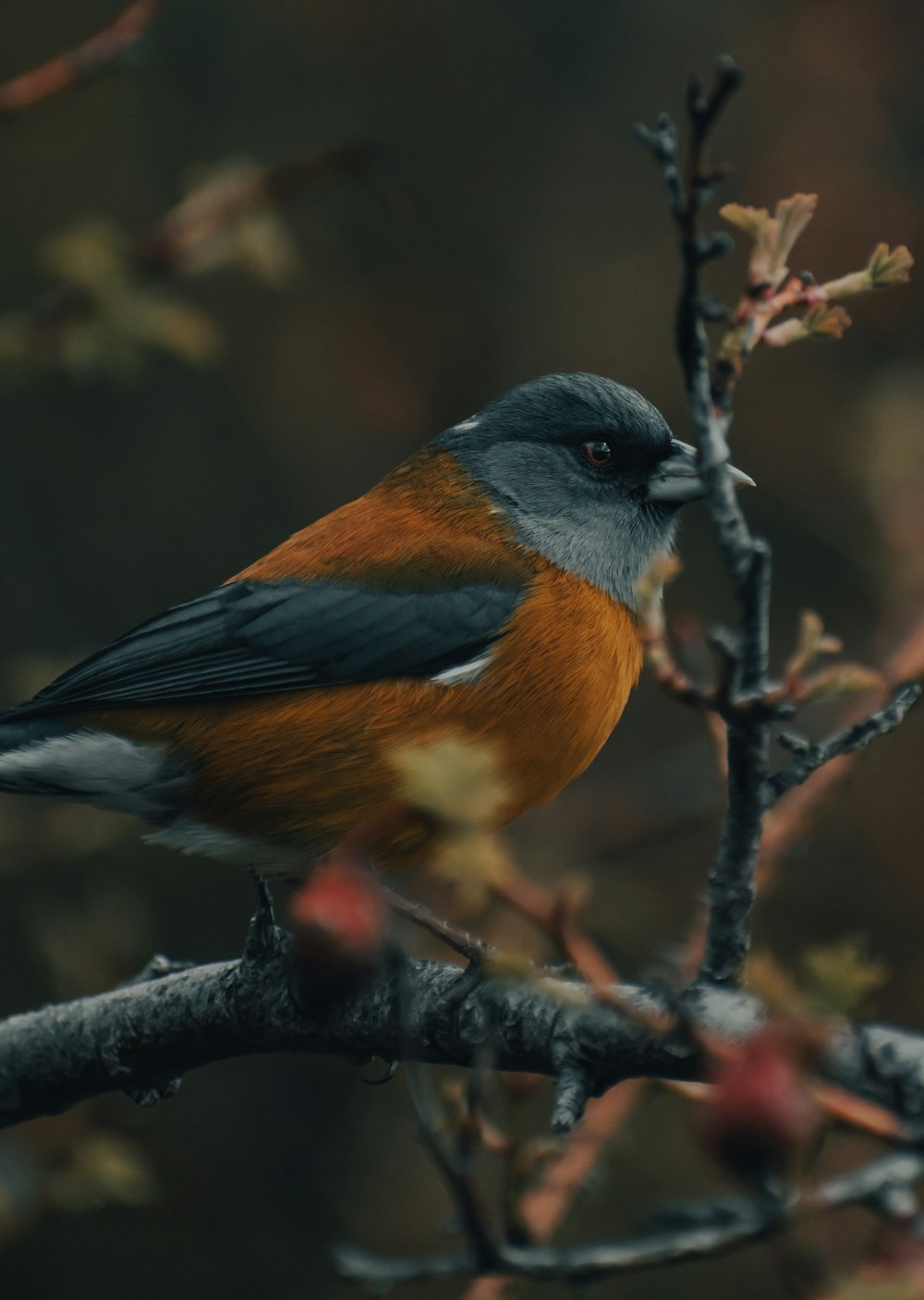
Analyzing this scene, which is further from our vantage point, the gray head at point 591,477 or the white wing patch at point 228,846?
the gray head at point 591,477

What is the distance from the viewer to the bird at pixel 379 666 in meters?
3.55

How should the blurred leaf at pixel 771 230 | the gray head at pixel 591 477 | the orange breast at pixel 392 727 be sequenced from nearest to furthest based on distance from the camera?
1. the blurred leaf at pixel 771 230
2. the orange breast at pixel 392 727
3. the gray head at pixel 591 477

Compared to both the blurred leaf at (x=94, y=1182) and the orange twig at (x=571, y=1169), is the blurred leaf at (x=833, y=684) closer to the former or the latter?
the orange twig at (x=571, y=1169)

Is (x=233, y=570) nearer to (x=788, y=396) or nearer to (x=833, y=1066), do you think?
(x=788, y=396)

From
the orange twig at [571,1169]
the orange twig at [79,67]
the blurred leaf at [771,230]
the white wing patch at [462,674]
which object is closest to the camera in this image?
the blurred leaf at [771,230]

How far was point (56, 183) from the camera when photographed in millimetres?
6934

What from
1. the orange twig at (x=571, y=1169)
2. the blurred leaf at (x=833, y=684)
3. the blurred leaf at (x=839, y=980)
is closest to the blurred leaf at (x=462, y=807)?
the blurred leaf at (x=839, y=980)

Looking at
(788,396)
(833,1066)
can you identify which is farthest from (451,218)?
(833,1066)

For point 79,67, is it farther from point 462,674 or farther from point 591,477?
point 591,477

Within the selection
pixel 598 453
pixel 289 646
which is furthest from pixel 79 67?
pixel 598 453

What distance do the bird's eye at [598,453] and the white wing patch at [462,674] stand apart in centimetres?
95

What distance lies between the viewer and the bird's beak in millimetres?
4156

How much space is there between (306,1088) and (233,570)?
7.90 feet

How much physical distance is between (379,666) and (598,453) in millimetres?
1082
